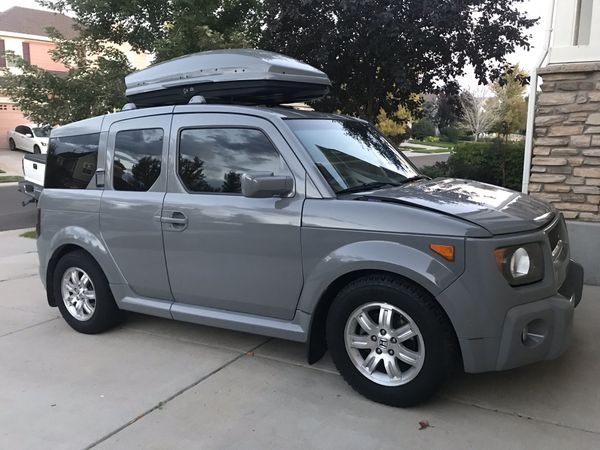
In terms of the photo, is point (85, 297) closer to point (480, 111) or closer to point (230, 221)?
point (230, 221)

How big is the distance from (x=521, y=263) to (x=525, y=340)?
446 millimetres

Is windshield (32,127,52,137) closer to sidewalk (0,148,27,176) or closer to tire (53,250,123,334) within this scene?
sidewalk (0,148,27,176)

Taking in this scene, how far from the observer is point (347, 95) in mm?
9578

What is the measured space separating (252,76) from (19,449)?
2.88 m

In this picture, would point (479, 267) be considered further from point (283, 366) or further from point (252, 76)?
point (252, 76)

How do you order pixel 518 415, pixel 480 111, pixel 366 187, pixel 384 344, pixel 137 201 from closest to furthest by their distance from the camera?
1. pixel 518 415
2. pixel 384 344
3. pixel 366 187
4. pixel 137 201
5. pixel 480 111

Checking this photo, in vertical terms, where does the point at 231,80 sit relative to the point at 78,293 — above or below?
above

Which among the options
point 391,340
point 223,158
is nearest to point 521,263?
point 391,340

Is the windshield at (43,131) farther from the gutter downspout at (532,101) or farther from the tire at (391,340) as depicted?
the gutter downspout at (532,101)

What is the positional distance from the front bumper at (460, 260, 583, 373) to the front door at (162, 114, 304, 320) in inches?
47.3

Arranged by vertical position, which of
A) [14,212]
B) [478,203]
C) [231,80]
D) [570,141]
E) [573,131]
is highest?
[231,80]

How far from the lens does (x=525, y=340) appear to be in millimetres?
3211

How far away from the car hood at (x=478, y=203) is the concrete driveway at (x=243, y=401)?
1130mm

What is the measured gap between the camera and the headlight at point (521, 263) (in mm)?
3131
